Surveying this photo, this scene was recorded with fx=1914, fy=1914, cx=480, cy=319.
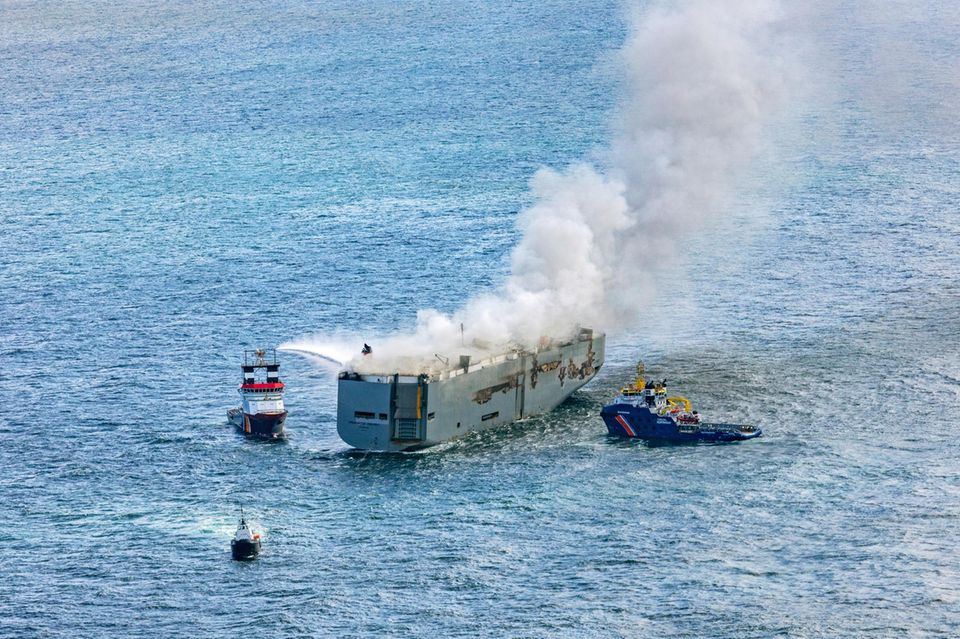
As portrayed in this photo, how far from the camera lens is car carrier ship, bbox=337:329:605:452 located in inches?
6270

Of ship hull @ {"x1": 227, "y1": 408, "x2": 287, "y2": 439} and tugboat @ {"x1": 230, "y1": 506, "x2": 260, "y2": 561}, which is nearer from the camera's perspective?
tugboat @ {"x1": 230, "y1": 506, "x2": 260, "y2": 561}

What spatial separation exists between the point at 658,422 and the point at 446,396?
18.1 metres

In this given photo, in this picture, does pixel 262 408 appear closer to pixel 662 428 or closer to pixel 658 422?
pixel 658 422

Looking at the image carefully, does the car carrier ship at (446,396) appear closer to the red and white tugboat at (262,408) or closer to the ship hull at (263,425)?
the ship hull at (263,425)

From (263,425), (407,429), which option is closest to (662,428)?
(407,429)

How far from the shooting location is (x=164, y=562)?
452 feet

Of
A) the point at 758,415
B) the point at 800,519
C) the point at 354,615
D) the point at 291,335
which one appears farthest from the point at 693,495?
the point at 291,335

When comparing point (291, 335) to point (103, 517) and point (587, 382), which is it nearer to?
point (587, 382)

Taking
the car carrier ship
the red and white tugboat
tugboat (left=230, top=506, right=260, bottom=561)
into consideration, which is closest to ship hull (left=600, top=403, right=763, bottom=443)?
the car carrier ship

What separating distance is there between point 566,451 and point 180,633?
43.8 m

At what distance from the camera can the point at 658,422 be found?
6378 inches

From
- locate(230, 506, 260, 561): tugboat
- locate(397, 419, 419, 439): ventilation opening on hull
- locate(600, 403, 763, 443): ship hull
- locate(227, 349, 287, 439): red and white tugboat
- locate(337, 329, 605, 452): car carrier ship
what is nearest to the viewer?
locate(230, 506, 260, 561): tugboat

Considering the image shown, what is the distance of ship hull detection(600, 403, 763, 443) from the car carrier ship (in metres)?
9.60

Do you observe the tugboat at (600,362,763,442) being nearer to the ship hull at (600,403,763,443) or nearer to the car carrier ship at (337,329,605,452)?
the ship hull at (600,403,763,443)
